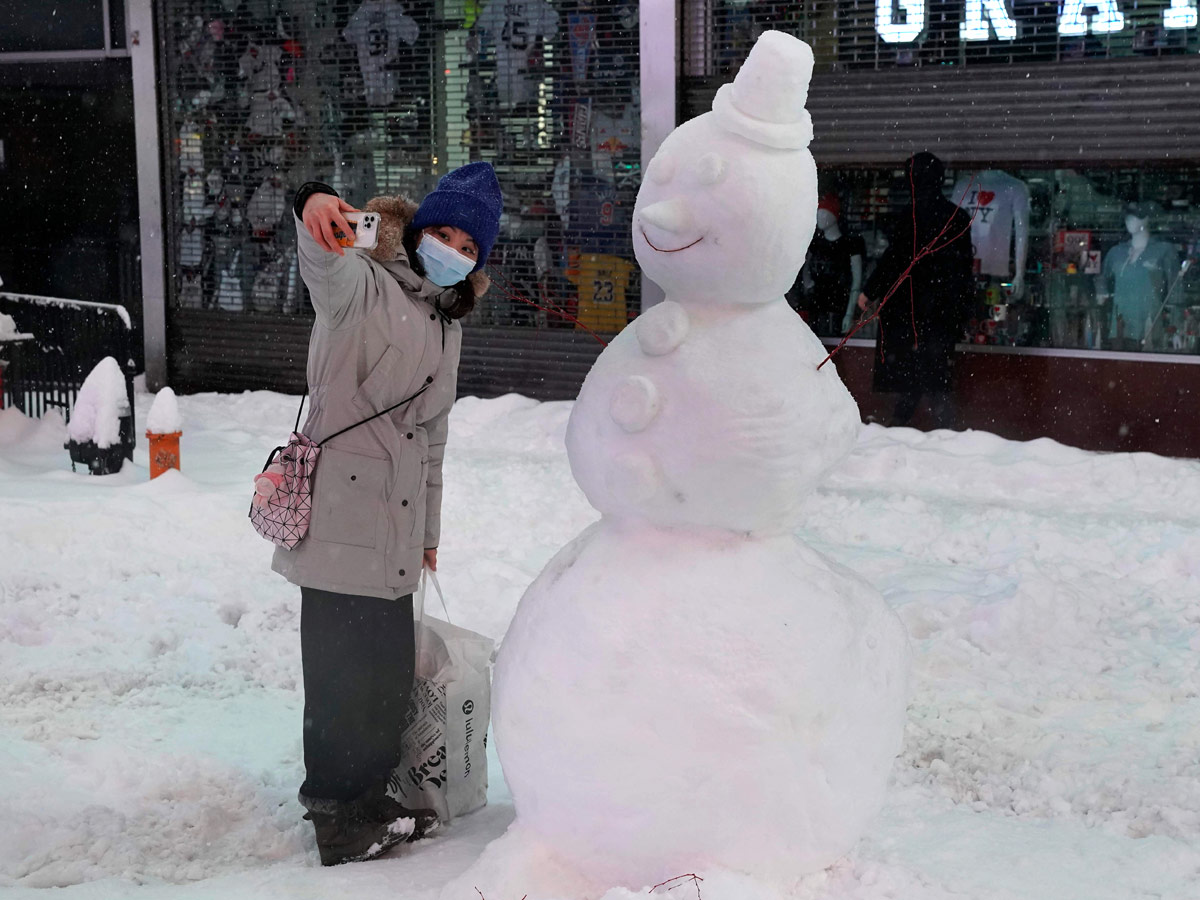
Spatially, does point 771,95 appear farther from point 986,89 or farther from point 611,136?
point 611,136

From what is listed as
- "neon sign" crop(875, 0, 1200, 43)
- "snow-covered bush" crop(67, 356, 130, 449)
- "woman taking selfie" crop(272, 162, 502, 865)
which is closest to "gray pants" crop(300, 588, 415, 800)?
"woman taking selfie" crop(272, 162, 502, 865)

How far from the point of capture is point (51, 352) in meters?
7.97

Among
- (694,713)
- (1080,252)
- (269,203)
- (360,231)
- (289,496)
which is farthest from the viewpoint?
(269,203)

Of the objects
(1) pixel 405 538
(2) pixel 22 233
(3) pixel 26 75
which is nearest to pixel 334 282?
(1) pixel 405 538

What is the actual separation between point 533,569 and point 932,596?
1.86 metres

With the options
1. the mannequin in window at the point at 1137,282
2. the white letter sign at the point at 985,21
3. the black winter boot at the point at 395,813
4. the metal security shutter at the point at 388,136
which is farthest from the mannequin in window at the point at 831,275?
the black winter boot at the point at 395,813

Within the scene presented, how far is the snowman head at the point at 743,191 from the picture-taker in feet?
8.48

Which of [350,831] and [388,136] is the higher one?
[388,136]

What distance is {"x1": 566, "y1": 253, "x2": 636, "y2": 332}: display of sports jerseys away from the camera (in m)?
10.1

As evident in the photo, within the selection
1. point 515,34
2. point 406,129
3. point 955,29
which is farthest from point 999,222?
point 406,129

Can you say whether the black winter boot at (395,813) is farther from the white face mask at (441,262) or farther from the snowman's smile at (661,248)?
the snowman's smile at (661,248)

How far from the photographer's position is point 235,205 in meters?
11.2

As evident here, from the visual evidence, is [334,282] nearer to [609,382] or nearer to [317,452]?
[317,452]

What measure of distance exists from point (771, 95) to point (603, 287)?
759 cm
